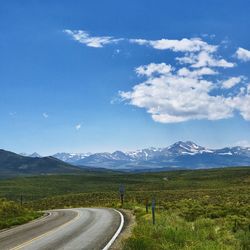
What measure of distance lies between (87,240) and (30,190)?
127011mm

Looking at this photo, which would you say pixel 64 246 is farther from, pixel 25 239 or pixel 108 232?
pixel 108 232

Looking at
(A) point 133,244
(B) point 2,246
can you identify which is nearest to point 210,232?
(A) point 133,244

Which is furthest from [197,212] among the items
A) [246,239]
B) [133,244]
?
[133,244]

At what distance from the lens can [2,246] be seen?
17469mm

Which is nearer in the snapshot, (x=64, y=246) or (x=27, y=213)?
(x=64, y=246)

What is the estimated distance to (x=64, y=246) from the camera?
16.9 m

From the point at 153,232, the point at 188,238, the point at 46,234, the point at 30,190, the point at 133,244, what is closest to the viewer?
the point at 133,244

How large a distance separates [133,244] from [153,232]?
3.37 metres

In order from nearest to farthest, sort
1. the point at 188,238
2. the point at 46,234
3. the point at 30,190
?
the point at 188,238, the point at 46,234, the point at 30,190

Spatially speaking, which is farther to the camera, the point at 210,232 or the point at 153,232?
the point at 210,232

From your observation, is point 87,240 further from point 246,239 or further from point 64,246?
point 246,239

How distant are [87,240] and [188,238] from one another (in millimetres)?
5049

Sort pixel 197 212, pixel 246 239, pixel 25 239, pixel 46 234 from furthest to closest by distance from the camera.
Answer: pixel 197 212, pixel 46 234, pixel 25 239, pixel 246 239

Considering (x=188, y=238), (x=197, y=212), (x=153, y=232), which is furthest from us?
(x=197, y=212)
